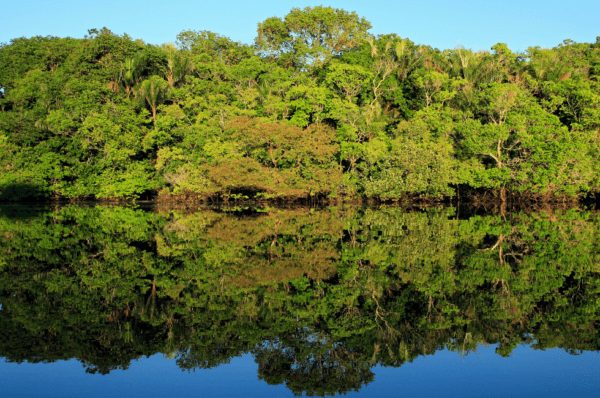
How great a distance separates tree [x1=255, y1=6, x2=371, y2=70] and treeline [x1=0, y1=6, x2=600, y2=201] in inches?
5.3

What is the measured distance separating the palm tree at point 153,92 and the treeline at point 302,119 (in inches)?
5.1

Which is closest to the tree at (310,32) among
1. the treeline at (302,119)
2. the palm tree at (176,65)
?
the treeline at (302,119)

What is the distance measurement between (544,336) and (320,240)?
1005cm

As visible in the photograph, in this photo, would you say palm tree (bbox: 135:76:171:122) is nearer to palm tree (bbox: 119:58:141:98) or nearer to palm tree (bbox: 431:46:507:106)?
palm tree (bbox: 119:58:141:98)

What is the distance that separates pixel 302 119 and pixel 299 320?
32.1 meters

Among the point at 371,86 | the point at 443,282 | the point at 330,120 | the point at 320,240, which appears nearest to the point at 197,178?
the point at 330,120

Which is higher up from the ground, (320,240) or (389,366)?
(320,240)

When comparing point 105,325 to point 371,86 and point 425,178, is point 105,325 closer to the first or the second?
point 425,178

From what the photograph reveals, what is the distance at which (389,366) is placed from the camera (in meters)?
5.82

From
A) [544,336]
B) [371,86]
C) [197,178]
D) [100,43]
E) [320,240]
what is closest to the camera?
[544,336]

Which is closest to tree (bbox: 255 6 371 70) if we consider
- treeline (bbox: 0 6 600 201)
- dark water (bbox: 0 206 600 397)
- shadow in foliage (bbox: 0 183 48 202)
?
treeline (bbox: 0 6 600 201)

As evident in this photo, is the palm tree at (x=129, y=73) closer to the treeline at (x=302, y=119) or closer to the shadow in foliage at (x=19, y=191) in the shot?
the treeline at (x=302, y=119)

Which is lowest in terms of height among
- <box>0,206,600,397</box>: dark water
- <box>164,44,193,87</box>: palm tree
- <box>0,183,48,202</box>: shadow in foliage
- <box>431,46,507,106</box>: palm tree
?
<box>0,206,600,397</box>: dark water

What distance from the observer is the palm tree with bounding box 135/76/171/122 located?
43250 mm
